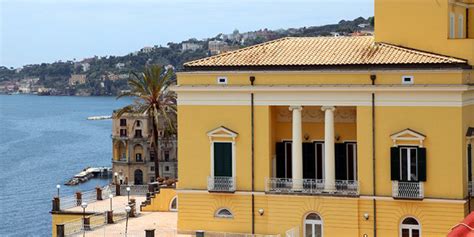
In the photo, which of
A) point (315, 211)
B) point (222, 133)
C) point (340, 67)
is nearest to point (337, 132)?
point (340, 67)

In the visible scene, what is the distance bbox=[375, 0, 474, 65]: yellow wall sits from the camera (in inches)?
1350

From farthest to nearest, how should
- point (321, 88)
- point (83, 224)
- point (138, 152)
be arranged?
1. point (138, 152)
2. point (83, 224)
3. point (321, 88)

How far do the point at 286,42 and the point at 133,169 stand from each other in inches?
3405

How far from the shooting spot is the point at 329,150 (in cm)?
3428

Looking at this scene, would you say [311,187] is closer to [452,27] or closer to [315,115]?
[315,115]

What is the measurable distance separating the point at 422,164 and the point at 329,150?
3.36 meters

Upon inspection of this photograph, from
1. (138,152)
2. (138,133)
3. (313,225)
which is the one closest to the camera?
(313,225)

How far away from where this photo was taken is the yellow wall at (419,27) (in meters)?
34.3

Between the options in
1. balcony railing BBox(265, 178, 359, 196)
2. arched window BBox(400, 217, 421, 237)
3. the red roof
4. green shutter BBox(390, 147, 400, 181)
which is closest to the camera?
the red roof

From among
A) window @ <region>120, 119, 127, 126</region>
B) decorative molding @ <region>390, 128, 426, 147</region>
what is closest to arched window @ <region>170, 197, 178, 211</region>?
decorative molding @ <region>390, 128, 426, 147</region>

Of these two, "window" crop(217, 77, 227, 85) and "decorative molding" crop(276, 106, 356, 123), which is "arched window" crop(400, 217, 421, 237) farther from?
"window" crop(217, 77, 227, 85)

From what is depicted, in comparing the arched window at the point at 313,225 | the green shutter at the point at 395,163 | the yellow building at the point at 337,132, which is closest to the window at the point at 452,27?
the yellow building at the point at 337,132

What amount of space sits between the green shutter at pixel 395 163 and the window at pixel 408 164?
0.36 feet

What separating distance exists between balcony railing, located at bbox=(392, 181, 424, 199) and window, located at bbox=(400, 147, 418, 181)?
0.63 feet
